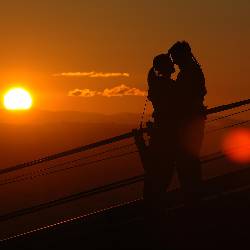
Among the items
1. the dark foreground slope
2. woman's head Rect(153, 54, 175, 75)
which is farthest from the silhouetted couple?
the dark foreground slope

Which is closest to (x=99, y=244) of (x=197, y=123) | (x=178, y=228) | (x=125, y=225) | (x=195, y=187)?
(x=125, y=225)

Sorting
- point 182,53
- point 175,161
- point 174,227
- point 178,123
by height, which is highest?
point 182,53

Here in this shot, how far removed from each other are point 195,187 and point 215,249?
3.84ft

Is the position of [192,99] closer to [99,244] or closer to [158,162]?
[158,162]

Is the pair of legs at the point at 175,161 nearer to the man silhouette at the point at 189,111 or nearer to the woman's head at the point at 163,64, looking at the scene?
the man silhouette at the point at 189,111

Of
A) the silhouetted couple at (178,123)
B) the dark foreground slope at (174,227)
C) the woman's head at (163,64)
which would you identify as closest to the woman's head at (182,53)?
the silhouetted couple at (178,123)

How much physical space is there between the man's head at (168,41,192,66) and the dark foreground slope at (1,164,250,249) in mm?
1257

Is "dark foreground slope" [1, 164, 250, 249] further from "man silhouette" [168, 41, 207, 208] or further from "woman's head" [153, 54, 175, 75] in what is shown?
"woman's head" [153, 54, 175, 75]

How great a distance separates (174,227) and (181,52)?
1.80 meters

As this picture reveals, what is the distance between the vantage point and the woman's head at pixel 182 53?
583 centimetres

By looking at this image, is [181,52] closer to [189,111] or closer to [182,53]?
[182,53]

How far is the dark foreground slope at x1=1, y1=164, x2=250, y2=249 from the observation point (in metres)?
4.81

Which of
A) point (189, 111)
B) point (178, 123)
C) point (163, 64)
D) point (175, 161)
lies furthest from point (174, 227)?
point (163, 64)

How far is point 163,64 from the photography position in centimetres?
600
